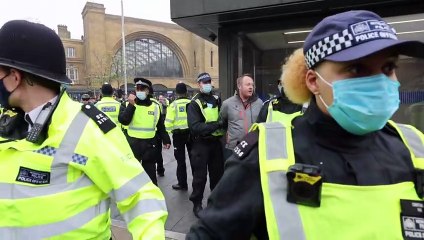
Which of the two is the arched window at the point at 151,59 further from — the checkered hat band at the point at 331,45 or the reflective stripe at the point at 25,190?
the checkered hat band at the point at 331,45

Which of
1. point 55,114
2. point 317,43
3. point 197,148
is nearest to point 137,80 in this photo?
point 197,148

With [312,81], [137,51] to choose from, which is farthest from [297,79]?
[137,51]

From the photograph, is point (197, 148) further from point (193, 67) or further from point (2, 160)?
point (193, 67)

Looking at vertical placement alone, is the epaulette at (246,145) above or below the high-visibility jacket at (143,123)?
above

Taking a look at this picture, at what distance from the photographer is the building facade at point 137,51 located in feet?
157

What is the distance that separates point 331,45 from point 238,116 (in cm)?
358

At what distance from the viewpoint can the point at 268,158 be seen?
1257 millimetres

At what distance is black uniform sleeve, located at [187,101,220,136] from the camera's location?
4.93 metres

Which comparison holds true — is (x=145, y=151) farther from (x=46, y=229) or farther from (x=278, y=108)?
(x=46, y=229)

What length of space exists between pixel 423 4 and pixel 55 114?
5.10 metres

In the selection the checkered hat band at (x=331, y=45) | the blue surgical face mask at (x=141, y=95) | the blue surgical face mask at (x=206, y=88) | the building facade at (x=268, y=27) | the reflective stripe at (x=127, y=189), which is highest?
the building facade at (x=268, y=27)

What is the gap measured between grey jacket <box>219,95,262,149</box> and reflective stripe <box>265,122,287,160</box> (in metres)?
3.40

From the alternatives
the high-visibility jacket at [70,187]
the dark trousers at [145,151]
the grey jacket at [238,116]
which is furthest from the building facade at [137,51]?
the high-visibility jacket at [70,187]

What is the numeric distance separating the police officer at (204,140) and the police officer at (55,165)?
3.21 metres
